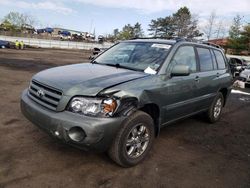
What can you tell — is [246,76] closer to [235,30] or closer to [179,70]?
[179,70]

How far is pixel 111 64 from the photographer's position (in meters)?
4.39

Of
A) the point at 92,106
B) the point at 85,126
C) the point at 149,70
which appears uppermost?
the point at 149,70

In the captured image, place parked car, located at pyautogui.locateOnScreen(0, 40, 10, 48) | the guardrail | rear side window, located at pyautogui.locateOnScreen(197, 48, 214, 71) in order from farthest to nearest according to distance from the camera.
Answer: the guardrail → parked car, located at pyautogui.locateOnScreen(0, 40, 10, 48) → rear side window, located at pyautogui.locateOnScreen(197, 48, 214, 71)

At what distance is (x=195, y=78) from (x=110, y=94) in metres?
2.14

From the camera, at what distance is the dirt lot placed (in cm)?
316

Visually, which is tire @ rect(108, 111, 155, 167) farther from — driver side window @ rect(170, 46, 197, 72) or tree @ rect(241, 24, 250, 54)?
tree @ rect(241, 24, 250, 54)

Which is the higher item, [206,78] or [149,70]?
[149,70]

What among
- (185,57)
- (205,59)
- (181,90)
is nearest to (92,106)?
(181,90)

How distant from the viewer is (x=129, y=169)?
3.53 metres

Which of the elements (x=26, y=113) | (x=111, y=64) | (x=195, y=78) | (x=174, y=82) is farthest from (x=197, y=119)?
(x=26, y=113)

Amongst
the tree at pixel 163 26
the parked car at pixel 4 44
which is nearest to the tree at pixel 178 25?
the tree at pixel 163 26

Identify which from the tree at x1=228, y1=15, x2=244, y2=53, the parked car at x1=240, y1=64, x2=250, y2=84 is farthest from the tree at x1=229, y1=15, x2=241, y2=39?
the parked car at x1=240, y1=64, x2=250, y2=84

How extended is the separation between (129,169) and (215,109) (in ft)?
10.5

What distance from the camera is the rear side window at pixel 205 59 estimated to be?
511 centimetres
